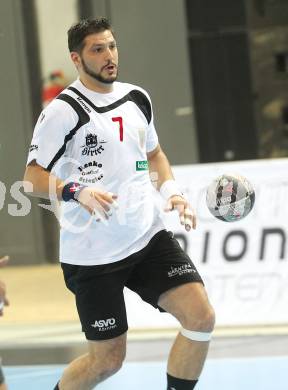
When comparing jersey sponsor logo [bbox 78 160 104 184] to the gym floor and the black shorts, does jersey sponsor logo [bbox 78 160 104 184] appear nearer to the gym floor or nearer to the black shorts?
the black shorts

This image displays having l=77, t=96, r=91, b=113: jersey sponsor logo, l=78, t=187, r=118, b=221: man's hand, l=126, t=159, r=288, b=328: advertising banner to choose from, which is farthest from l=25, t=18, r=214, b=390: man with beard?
l=126, t=159, r=288, b=328: advertising banner

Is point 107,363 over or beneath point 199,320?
beneath

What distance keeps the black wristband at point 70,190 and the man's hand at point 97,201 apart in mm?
50

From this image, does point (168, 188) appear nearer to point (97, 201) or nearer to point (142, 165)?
point (142, 165)

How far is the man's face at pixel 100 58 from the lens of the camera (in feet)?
15.0

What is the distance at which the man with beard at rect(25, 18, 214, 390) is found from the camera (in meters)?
4.43

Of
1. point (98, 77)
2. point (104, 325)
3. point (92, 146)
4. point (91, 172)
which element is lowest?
point (104, 325)

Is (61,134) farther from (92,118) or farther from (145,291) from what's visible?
(145,291)

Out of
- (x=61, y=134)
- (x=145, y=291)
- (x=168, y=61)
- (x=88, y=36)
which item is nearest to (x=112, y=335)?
(x=145, y=291)

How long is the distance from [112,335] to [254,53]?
21.0 feet

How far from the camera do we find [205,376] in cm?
588

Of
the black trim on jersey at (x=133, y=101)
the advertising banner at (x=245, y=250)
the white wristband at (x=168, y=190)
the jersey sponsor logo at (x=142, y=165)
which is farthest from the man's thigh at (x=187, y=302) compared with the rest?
the advertising banner at (x=245, y=250)

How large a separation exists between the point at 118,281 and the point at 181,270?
300 millimetres

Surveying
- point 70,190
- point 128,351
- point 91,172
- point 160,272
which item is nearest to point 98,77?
point 91,172
